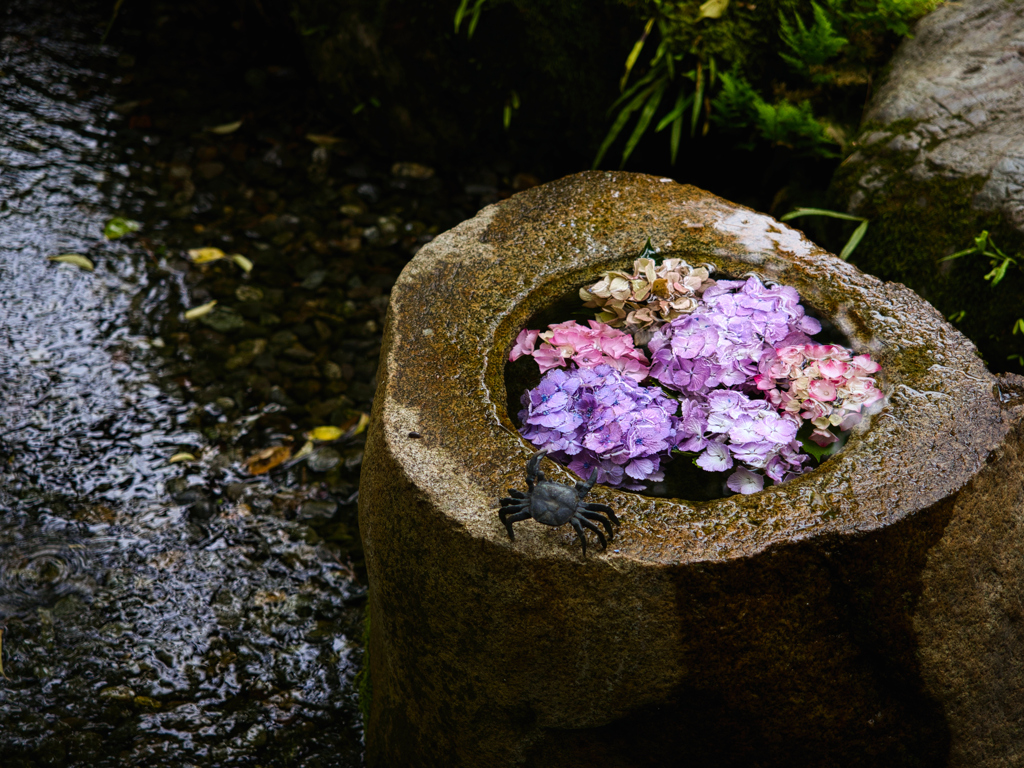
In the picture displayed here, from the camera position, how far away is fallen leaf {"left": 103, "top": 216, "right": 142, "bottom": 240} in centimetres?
421

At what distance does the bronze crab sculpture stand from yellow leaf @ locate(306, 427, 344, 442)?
1.90 m

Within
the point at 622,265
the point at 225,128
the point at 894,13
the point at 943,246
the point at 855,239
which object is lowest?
the point at 225,128

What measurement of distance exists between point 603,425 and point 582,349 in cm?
28

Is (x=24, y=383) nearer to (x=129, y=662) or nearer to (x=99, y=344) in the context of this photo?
(x=99, y=344)

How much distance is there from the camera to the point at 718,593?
5.59ft

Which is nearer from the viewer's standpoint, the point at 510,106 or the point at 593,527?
the point at 593,527

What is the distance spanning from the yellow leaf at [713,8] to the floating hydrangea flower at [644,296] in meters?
1.88

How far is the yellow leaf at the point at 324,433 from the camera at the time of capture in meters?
3.50

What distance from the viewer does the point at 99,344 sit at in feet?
12.3

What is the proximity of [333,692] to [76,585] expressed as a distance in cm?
101

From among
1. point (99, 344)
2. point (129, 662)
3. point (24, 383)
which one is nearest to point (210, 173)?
point (99, 344)

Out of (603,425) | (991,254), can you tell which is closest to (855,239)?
(991,254)

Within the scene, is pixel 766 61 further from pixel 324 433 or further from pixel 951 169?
pixel 324 433

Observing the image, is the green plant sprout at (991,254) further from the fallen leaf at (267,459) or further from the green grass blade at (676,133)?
the fallen leaf at (267,459)
